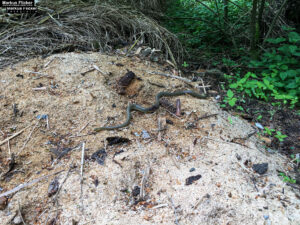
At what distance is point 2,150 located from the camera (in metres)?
2.56

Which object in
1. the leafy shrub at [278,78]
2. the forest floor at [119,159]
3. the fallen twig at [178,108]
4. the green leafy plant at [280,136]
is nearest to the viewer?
the forest floor at [119,159]

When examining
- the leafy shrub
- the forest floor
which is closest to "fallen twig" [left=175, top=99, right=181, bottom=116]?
the forest floor

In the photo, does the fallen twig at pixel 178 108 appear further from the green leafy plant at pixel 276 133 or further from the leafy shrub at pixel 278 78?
the green leafy plant at pixel 276 133

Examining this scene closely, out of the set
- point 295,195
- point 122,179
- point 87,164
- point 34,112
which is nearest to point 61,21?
point 34,112

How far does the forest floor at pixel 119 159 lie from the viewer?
212cm

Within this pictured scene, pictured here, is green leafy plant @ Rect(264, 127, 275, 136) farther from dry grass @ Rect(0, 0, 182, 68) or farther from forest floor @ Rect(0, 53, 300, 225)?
dry grass @ Rect(0, 0, 182, 68)

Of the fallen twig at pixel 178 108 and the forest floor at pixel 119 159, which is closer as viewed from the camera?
the forest floor at pixel 119 159

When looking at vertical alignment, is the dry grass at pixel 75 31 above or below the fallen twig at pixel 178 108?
above

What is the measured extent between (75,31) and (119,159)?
3.16 m

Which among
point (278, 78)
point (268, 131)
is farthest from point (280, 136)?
point (278, 78)

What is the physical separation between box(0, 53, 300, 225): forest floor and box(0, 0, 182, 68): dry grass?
1.72 ft

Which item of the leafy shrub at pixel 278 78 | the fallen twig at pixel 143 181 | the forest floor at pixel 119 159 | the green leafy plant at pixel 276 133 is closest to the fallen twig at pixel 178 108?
the forest floor at pixel 119 159

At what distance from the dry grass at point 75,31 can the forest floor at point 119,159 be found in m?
0.52

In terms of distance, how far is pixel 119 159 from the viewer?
8.33 ft
